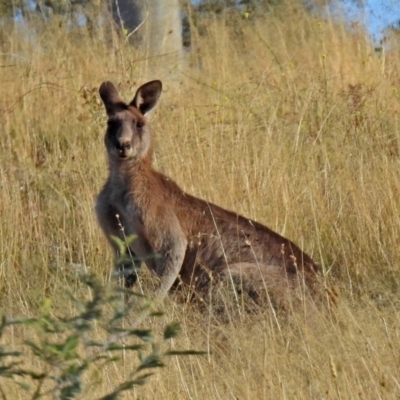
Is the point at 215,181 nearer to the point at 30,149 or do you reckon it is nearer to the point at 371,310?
the point at 30,149

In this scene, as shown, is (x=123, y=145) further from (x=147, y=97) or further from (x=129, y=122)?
(x=147, y=97)

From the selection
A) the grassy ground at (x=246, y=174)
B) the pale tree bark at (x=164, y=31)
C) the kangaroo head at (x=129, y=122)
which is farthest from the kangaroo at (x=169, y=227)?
the pale tree bark at (x=164, y=31)

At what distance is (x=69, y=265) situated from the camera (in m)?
6.71

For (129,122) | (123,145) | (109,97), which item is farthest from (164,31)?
(123,145)

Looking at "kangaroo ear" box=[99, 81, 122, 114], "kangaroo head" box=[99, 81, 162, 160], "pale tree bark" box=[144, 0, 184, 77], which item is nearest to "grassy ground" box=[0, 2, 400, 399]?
"pale tree bark" box=[144, 0, 184, 77]

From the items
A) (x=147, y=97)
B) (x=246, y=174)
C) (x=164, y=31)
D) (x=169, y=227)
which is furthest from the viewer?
(x=164, y=31)

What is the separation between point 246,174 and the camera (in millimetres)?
7430

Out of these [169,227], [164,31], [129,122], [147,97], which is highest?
[164,31]

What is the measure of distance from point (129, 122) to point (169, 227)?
0.69m

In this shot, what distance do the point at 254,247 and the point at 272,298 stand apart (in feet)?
1.54

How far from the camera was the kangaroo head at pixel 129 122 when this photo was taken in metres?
6.31

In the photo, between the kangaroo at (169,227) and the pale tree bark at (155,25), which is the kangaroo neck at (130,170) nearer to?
the kangaroo at (169,227)

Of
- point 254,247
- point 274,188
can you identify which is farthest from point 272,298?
point 274,188

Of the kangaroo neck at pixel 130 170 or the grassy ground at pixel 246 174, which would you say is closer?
the grassy ground at pixel 246 174
